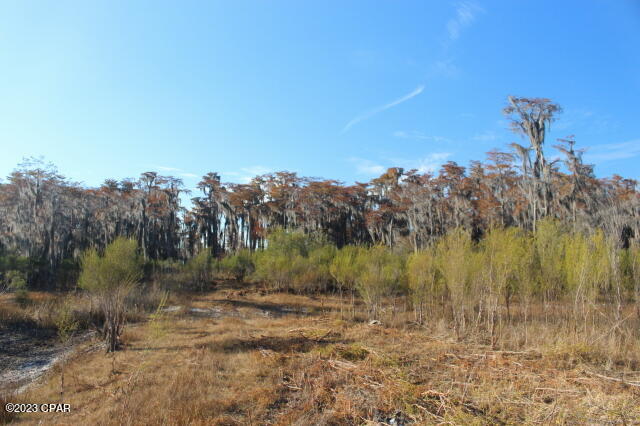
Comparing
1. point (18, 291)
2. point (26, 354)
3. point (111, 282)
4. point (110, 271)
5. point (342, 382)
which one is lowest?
point (26, 354)

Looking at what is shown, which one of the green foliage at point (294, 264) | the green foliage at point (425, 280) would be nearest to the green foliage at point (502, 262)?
the green foliage at point (425, 280)

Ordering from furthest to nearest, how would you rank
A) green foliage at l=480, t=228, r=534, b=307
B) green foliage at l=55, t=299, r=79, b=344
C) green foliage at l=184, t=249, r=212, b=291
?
green foliage at l=184, t=249, r=212, b=291 → green foliage at l=480, t=228, r=534, b=307 → green foliage at l=55, t=299, r=79, b=344

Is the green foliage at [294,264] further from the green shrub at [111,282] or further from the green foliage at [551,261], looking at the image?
the green foliage at [551,261]

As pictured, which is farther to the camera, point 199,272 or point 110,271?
point 199,272

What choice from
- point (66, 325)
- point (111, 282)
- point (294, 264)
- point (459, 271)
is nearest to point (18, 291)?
point (66, 325)

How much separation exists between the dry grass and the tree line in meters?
12.8

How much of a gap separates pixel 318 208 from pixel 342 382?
29.3m

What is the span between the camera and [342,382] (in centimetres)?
809

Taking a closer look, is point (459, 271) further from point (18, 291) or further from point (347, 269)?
point (18, 291)

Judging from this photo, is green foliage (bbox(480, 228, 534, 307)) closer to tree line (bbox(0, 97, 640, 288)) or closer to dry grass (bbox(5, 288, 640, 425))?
dry grass (bbox(5, 288, 640, 425))

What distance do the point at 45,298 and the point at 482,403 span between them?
73.8 feet

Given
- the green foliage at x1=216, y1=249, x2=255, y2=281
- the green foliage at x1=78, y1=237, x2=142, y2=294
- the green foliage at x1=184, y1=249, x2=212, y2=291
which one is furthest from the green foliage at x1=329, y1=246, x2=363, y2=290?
the green foliage at x1=184, y1=249, x2=212, y2=291

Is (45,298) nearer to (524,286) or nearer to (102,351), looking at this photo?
(102,351)

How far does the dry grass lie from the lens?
633cm
